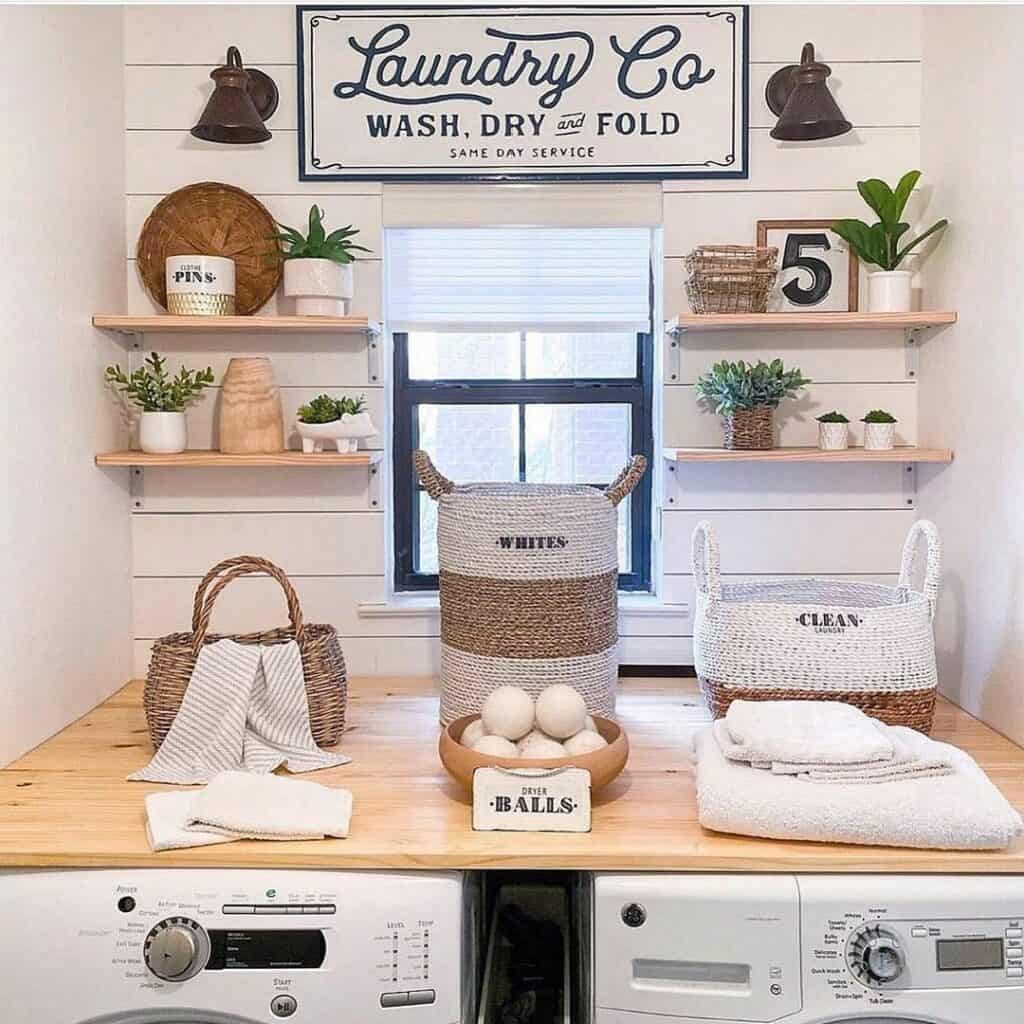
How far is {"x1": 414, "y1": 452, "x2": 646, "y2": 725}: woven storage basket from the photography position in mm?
1816

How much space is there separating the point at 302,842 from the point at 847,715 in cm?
81

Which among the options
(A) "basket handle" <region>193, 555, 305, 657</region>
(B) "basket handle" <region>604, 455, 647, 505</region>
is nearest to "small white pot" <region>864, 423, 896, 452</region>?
(B) "basket handle" <region>604, 455, 647, 505</region>

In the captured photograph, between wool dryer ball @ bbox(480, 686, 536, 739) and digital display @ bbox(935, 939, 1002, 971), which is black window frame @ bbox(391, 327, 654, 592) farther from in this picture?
digital display @ bbox(935, 939, 1002, 971)

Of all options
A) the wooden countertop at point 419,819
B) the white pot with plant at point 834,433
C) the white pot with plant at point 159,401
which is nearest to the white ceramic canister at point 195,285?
the white pot with plant at point 159,401

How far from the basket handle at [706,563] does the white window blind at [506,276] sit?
1.88ft

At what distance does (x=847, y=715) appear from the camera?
63.2 inches

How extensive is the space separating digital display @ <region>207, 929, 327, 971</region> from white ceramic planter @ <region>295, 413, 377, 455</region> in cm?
99

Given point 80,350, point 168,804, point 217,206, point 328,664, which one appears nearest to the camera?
point 168,804

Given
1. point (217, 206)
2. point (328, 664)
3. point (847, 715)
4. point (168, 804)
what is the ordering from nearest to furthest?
point (168, 804)
point (847, 715)
point (328, 664)
point (217, 206)

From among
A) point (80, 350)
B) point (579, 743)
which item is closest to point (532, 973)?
point (579, 743)

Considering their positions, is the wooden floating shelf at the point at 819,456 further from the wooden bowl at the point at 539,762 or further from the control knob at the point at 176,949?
the control knob at the point at 176,949

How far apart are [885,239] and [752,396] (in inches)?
16.0

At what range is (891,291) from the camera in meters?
2.09

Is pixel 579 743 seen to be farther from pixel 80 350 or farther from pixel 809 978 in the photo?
pixel 80 350
